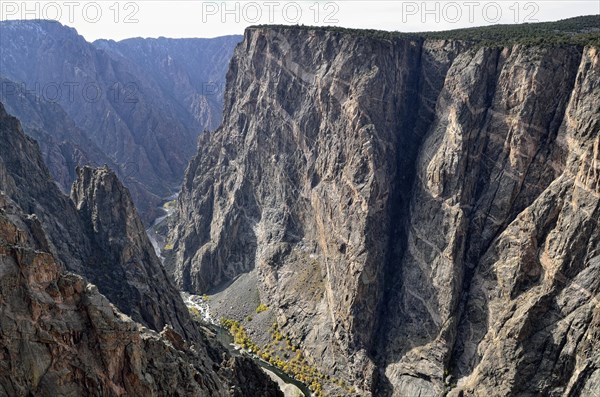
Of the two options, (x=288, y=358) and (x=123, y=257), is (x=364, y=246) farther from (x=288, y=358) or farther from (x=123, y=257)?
(x=123, y=257)

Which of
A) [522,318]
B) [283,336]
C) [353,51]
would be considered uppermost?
[353,51]

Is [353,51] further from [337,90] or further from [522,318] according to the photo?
[522,318]

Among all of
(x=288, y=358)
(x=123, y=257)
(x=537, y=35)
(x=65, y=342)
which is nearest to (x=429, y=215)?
→ (x=288, y=358)

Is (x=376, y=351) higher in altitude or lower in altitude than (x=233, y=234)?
lower

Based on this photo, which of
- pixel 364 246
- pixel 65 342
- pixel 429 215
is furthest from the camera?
pixel 364 246

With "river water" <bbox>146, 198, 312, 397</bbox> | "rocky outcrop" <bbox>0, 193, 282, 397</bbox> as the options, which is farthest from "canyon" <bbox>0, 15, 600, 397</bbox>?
"river water" <bbox>146, 198, 312, 397</bbox>

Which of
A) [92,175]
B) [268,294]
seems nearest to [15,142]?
[92,175]

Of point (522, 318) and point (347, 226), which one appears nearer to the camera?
point (522, 318)
